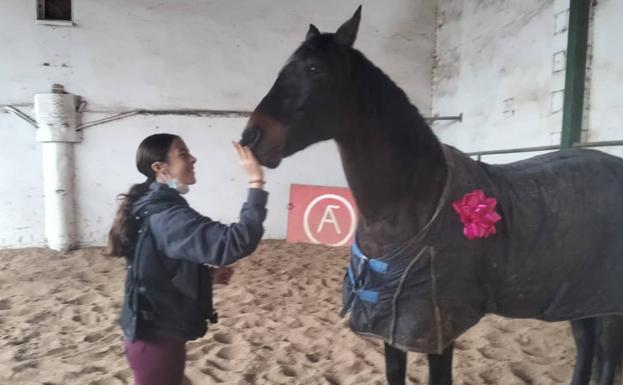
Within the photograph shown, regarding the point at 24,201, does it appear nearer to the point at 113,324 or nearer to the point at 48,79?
the point at 48,79

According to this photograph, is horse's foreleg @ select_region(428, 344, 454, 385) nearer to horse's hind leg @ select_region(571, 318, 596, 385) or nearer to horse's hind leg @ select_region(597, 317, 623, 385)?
horse's hind leg @ select_region(597, 317, 623, 385)

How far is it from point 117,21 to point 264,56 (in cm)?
189

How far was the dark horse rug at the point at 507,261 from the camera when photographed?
1459 millimetres

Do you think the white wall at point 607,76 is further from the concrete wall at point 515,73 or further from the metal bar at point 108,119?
the metal bar at point 108,119

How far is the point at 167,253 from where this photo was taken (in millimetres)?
1356

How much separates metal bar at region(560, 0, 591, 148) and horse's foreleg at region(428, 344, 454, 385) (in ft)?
10.4

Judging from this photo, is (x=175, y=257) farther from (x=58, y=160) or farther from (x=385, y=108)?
(x=58, y=160)

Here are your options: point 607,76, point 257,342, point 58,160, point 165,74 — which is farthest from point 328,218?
point 58,160

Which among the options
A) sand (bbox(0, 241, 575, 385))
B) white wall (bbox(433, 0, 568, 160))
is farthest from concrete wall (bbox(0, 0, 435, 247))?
sand (bbox(0, 241, 575, 385))

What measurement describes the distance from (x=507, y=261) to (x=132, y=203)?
1.24 metres

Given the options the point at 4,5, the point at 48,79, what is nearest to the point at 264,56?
the point at 48,79

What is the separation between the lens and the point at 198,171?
6.21 meters

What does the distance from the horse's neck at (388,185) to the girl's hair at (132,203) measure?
0.57 m

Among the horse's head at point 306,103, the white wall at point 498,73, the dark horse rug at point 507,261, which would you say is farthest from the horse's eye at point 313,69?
the white wall at point 498,73
